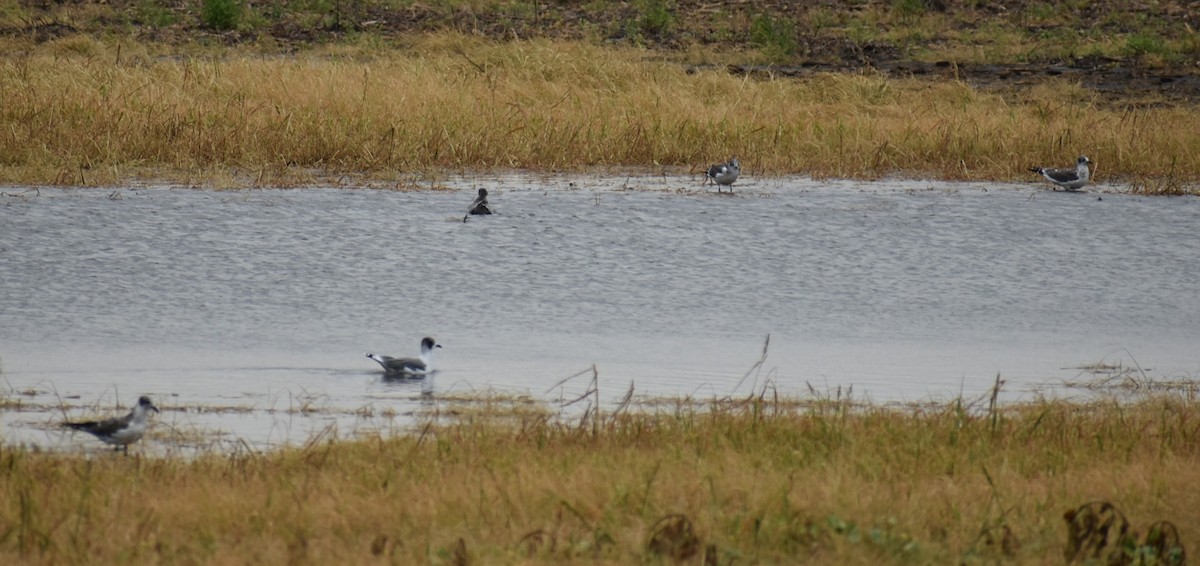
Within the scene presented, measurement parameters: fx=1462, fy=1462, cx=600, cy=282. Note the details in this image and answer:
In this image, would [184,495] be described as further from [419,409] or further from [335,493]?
[419,409]

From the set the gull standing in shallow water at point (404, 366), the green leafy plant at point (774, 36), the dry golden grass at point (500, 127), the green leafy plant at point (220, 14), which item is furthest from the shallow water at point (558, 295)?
the green leafy plant at point (220, 14)

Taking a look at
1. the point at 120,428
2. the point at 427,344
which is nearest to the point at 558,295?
the point at 427,344

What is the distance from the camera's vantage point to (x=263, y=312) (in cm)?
1025

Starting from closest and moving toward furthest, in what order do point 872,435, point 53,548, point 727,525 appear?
point 53,548 < point 727,525 < point 872,435

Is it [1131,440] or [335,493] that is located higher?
[1131,440]

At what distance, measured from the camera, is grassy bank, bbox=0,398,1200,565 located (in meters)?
5.21

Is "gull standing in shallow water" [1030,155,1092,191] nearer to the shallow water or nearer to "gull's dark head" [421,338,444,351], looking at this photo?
the shallow water

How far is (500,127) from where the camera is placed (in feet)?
57.7

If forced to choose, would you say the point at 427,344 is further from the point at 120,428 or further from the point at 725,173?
the point at 725,173

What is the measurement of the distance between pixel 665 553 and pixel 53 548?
2126 millimetres

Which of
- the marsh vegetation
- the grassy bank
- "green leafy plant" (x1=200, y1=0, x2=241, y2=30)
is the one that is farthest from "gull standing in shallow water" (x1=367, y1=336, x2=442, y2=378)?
"green leafy plant" (x1=200, y1=0, x2=241, y2=30)

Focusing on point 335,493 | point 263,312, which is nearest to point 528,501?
point 335,493

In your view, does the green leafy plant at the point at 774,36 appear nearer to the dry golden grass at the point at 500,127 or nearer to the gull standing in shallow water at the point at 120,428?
the dry golden grass at the point at 500,127

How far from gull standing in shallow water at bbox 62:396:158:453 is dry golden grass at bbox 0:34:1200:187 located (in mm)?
8825
